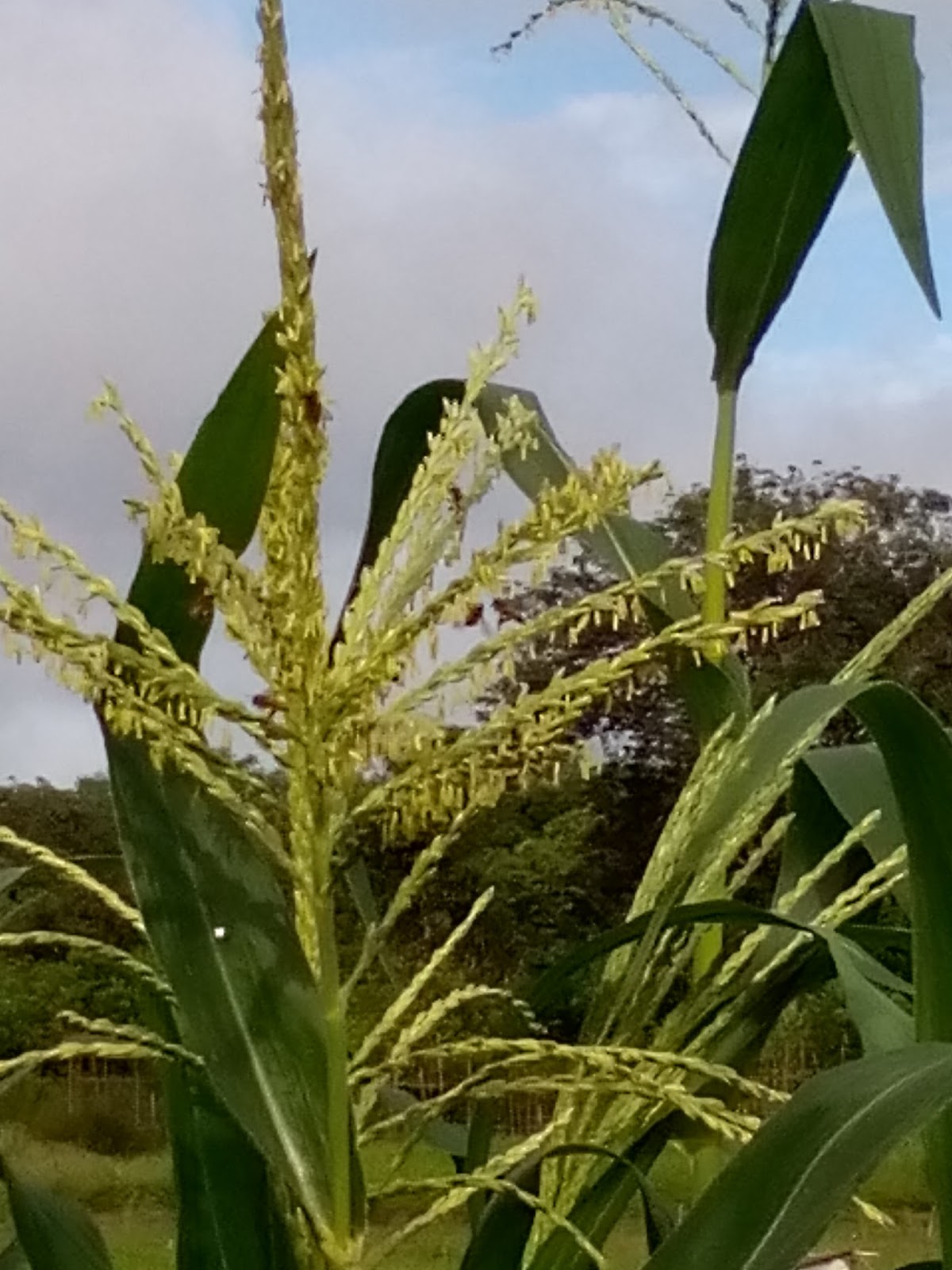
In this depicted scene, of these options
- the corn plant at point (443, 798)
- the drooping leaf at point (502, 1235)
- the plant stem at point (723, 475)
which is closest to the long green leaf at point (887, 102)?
the corn plant at point (443, 798)

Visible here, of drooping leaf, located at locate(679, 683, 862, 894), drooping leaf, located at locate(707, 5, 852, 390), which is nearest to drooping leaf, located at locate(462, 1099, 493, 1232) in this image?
drooping leaf, located at locate(679, 683, 862, 894)

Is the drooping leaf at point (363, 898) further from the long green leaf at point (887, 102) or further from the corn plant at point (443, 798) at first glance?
the long green leaf at point (887, 102)

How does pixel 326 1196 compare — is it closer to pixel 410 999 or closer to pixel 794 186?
pixel 410 999

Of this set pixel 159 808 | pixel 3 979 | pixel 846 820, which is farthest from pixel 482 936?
pixel 159 808

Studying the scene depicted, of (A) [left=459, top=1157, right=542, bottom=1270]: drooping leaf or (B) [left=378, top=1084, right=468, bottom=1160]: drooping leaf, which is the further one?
(B) [left=378, top=1084, right=468, bottom=1160]: drooping leaf

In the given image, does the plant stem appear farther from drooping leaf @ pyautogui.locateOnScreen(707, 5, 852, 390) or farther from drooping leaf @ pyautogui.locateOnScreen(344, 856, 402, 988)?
drooping leaf @ pyautogui.locateOnScreen(344, 856, 402, 988)

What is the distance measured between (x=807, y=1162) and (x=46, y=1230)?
211 millimetres

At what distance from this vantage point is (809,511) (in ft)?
1.08

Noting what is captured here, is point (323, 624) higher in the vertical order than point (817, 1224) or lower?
higher

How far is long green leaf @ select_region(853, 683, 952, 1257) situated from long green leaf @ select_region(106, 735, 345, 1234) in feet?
0.44

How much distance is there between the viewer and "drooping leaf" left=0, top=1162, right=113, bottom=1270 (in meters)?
0.41

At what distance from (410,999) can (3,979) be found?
72 cm

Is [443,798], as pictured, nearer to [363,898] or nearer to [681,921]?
[681,921]

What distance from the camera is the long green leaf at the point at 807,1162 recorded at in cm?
28
